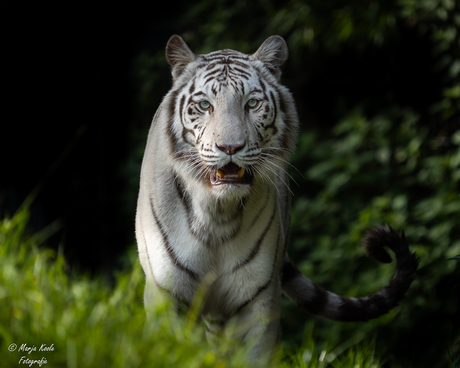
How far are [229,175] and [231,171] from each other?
2cm

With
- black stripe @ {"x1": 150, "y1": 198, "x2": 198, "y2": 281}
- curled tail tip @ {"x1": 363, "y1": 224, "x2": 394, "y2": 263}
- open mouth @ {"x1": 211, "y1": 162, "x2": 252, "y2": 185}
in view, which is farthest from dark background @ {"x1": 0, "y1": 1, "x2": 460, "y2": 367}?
open mouth @ {"x1": 211, "y1": 162, "x2": 252, "y2": 185}

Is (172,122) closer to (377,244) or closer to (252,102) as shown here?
(252,102)

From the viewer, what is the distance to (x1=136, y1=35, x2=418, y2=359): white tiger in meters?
1.98

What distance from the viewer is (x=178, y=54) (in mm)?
2145

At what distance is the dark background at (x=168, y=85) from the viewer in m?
4.26

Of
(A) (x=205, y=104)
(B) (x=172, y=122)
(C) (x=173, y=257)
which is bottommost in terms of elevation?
(C) (x=173, y=257)

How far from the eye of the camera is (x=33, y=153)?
15.8ft

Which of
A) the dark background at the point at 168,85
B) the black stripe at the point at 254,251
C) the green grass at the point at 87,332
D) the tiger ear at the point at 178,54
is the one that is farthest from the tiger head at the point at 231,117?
the dark background at the point at 168,85

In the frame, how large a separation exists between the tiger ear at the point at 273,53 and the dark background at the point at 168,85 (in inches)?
89.5

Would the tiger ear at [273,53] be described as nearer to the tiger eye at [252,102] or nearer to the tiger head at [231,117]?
the tiger head at [231,117]

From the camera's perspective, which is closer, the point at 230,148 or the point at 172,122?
the point at 230,148

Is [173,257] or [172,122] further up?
[172,122]

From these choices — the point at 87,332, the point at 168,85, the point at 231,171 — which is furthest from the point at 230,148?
the point at 168,85

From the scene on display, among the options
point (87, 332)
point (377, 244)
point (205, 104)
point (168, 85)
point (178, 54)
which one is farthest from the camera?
point (168, 85)
